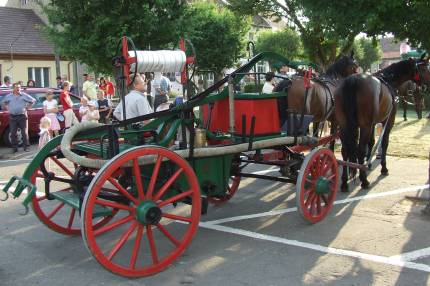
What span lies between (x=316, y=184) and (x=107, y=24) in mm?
9938

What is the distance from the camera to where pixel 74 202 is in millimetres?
4488

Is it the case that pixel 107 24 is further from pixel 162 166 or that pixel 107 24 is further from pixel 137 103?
pixel 162 166

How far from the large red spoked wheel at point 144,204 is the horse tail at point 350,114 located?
10.5ft

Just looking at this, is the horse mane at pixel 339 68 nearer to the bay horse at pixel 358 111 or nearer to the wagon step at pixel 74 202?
the bay horse at pixel 358 111

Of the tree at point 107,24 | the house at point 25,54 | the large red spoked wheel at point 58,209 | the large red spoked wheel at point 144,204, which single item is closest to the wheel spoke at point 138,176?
the large red spoked wheel at point 144,204

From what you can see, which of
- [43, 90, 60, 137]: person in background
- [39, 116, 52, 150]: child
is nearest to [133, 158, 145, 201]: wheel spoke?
[39, 116, 52, 150]: child

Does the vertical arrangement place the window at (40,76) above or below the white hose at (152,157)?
above

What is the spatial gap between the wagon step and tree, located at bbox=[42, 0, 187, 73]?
9.29m

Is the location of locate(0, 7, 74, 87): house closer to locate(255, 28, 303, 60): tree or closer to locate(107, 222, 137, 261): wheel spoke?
locate(255, 28, 303, 60): tree

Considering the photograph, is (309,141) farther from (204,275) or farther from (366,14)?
(204,275)

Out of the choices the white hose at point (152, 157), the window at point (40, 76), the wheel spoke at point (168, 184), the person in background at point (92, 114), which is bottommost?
the wheel spoke at point (168, 184)

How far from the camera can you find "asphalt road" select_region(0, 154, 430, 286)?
4.23 meters

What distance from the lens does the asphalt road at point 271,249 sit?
423 centimetres

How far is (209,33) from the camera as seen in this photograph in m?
28.4
